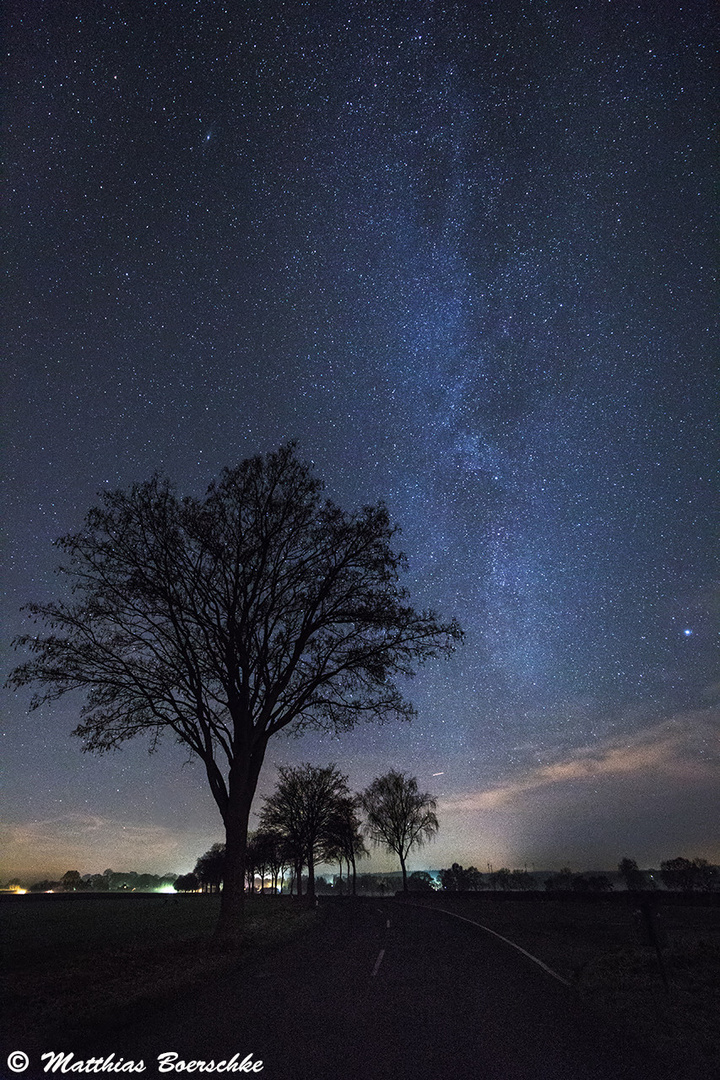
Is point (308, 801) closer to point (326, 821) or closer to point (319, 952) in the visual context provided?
point (326, 821)

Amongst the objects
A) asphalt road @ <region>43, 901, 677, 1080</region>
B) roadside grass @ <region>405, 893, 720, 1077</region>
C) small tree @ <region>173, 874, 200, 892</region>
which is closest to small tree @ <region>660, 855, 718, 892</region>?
roadside grass @ <region>405, 893, 720, 1077</region>

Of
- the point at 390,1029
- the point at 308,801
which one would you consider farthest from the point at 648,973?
the point at 308,801

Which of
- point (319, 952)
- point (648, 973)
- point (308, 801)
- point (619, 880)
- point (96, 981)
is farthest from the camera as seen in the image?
point (619, 880)

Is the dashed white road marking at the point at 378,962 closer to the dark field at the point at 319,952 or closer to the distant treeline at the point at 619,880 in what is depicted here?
the dark field at the point at 319,952

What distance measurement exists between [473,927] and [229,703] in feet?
38.0

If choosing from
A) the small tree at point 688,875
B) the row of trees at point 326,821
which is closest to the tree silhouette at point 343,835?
the row of trees at point 326,821

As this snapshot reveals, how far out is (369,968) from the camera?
1088 centimetres

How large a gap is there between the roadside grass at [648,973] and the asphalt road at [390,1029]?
0.44 m

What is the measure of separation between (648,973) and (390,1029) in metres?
5.81

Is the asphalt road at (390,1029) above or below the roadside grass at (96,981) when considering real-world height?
below

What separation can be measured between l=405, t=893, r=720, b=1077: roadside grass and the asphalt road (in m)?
0.44

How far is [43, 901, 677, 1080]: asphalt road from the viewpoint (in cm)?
539

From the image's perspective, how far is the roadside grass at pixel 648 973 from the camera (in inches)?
249

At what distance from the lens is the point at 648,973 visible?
9828mm
